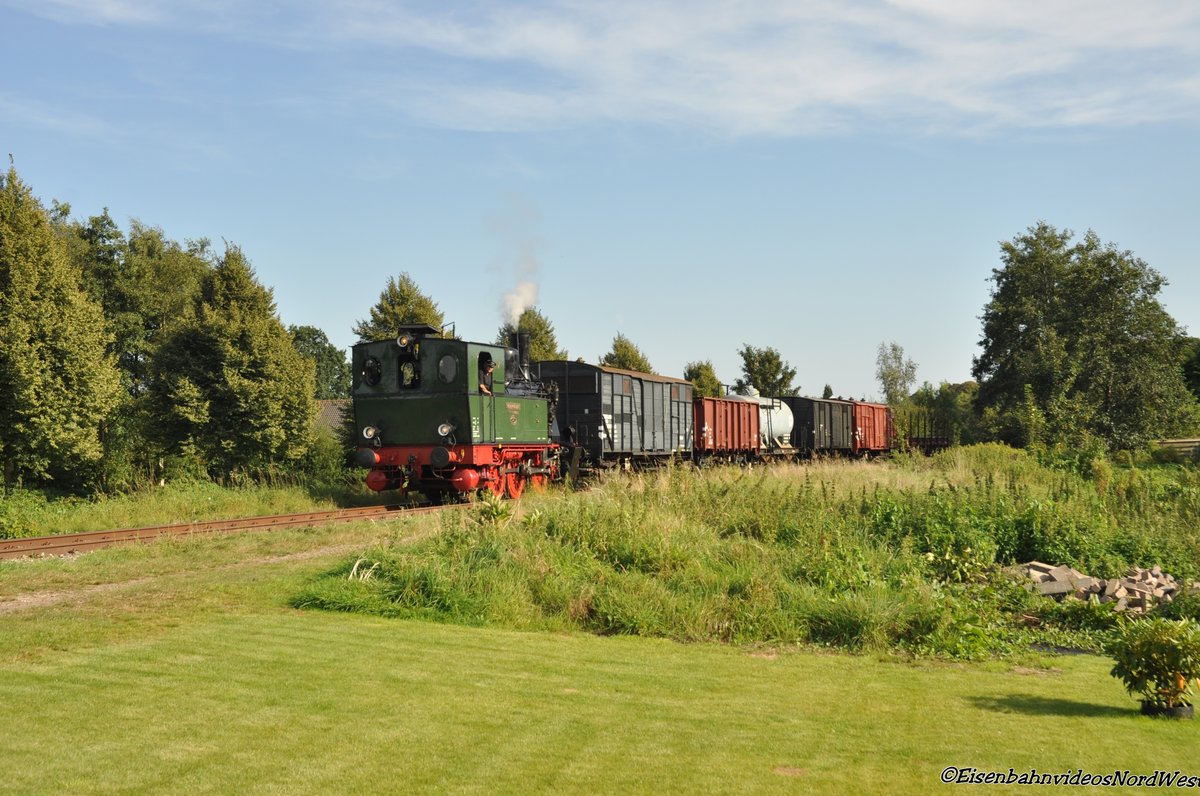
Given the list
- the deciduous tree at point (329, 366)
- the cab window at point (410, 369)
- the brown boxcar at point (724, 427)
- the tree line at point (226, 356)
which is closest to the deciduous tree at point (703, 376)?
the tree line at point (226, 356)

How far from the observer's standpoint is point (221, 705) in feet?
24.6

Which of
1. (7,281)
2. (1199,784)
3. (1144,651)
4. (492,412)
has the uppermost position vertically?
(7,281)

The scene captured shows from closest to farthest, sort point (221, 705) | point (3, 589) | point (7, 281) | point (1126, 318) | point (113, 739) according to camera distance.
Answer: point (113, 739) → point (221, 705) → point (3, 589) → point (7, 281) → point (1126, 318)

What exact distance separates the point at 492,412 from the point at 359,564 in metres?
10.5

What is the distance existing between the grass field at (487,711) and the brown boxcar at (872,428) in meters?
38.0

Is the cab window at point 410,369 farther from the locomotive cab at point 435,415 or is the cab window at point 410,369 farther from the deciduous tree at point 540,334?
the deciduous tree at point 540,334

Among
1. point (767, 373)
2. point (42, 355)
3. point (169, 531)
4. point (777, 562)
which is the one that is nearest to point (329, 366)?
point (767, 373)

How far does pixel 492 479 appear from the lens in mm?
23000

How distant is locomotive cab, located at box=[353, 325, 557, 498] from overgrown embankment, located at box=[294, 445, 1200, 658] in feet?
18.8

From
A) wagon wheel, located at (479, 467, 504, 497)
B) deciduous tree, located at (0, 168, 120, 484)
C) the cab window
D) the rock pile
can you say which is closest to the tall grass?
deciduous tree, located at (0, 168, 120, 484)

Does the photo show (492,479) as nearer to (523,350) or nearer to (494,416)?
(494,416)

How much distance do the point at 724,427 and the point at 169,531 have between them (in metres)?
22.0

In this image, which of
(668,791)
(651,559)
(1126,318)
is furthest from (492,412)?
(1126,318)

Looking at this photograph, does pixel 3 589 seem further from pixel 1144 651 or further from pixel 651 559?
pixel 1144 651
